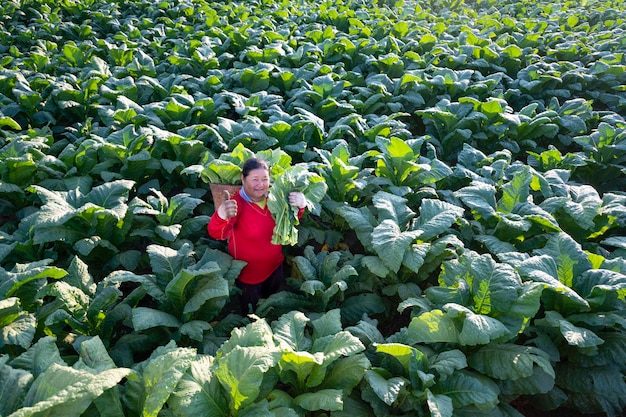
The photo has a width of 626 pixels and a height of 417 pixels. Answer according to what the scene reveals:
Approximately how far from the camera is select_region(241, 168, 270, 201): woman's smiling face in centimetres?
318

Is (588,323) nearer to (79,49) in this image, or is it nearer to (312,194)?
(312,194)

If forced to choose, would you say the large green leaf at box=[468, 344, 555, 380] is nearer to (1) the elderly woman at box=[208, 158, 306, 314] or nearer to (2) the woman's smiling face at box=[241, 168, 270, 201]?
(1) the elderly woman at box=[208, 158, 306, 314]

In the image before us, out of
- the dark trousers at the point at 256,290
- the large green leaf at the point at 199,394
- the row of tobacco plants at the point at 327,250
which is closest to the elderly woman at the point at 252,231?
the dark trousers at the point at 256,290

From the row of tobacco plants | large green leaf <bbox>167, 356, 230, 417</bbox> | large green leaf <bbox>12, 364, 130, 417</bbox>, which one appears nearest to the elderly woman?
the row of tobacco plants

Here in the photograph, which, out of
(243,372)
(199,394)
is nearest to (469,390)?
(243,372)

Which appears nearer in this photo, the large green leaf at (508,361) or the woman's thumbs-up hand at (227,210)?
the large green leaf at (508,361)

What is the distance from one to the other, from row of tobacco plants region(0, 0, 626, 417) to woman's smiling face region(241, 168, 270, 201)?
550 mm

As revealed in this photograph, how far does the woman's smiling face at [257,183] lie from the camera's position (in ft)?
10.4

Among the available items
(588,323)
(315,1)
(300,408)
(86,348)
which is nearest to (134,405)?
(86,348)

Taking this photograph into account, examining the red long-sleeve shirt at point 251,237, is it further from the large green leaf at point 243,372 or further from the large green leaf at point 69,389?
the large green leaf at point 69,389

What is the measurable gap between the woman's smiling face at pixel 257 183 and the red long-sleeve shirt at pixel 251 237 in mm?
113

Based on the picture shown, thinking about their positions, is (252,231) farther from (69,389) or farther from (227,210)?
(69,389)

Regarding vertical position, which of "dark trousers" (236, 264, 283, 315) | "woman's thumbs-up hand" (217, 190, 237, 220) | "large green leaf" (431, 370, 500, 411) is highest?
"woman's thumbs-up hand" (217, 190, 237, 220)

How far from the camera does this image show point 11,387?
7.30ft
